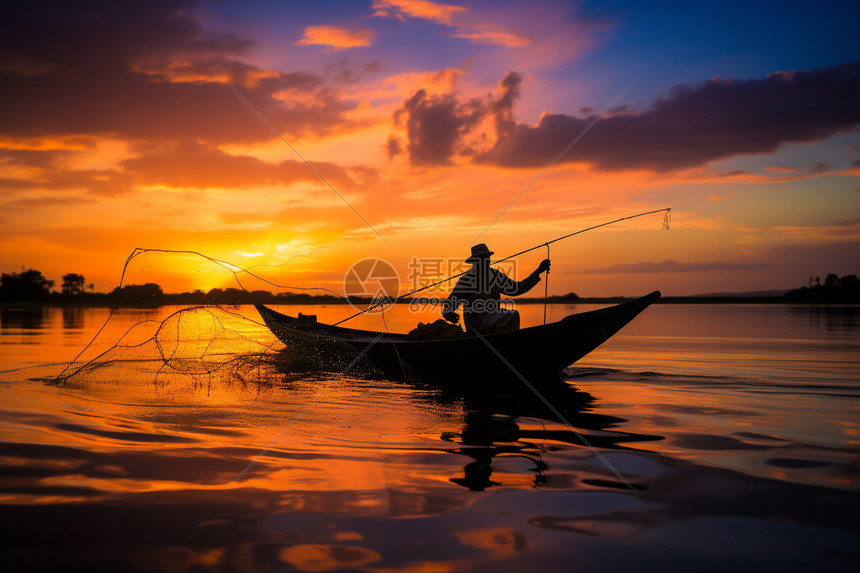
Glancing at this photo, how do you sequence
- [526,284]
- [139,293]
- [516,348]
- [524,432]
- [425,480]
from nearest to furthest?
[425,480]
[524,432]
[516,348]
[526,284]
[139,293]

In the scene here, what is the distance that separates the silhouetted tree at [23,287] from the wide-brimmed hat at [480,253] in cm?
6507

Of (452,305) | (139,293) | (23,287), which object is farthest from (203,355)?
(23,287)

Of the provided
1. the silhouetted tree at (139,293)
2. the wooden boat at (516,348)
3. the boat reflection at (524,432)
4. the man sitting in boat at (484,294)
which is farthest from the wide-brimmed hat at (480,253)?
the silhouetted tree at (139,293)

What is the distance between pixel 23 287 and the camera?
57.8 metres

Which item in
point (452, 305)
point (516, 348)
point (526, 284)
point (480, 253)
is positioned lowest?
point (516, 348)

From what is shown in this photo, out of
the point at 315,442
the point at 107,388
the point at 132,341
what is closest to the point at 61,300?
the point at 132,341

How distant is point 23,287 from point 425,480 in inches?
2752

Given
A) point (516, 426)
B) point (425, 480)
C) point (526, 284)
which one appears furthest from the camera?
point (526, 284)

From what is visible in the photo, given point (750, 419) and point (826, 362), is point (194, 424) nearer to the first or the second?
point (750, 419)

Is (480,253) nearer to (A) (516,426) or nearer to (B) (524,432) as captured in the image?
(A) (516,426)

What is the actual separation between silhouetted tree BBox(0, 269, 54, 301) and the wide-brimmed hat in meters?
65.1

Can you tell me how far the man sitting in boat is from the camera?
8898 millimetres

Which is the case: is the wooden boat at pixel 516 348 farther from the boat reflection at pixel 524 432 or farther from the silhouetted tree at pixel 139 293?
the silhouetted tree at pixel 139 293

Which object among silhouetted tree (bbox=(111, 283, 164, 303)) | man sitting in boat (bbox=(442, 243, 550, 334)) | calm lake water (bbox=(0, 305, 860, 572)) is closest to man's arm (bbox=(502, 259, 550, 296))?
man sitting in boat (bbox=(442, 243, 550, 334))
